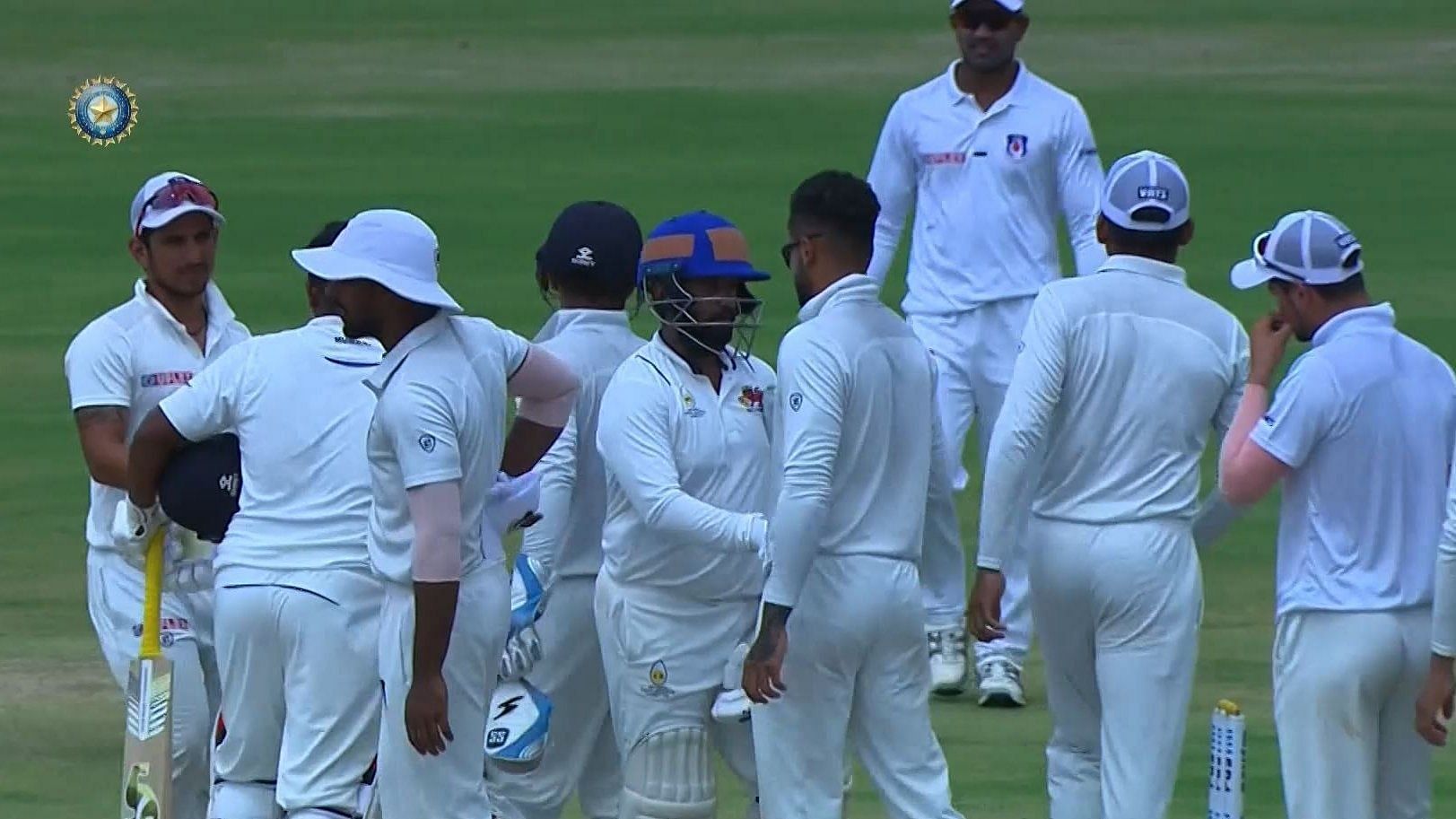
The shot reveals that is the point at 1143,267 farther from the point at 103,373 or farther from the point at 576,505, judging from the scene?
the point at 103,373

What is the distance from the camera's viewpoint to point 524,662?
8078 millimetres

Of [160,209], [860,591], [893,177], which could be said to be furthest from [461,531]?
[893,177]

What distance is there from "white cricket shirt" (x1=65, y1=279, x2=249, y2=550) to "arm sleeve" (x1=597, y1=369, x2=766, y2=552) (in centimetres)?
146

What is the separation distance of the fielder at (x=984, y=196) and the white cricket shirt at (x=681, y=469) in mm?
2807

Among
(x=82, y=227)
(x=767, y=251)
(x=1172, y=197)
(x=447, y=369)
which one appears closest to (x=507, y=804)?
(x=447, y=369)

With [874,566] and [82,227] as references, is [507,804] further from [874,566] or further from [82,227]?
[82,227]

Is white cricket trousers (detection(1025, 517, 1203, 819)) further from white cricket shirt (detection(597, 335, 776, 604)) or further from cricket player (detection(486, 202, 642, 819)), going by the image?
cricket player (detection(486, 202, 642, 819))

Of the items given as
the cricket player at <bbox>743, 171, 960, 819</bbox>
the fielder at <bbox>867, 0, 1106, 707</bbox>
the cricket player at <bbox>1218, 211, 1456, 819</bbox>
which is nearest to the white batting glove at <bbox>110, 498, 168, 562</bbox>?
the cricket player at <bbox>743, 171, 960, 819</bbox>

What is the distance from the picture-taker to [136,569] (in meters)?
8.46

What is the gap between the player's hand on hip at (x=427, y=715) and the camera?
689 cm

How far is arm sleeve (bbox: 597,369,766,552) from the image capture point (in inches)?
295

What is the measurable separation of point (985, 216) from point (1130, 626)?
130 inches

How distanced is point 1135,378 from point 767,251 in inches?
447

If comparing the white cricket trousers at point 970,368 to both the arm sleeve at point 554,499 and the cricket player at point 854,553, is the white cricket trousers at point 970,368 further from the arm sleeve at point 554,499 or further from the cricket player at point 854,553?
the cricket player at point 854,553
